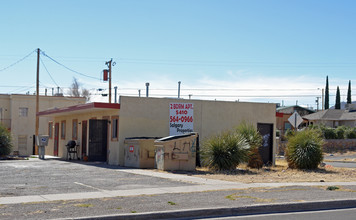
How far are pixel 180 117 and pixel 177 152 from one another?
16.2 ft

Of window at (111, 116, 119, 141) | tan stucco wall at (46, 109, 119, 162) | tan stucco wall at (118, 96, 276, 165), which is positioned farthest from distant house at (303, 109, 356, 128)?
window at (111, 116, 119, 141)

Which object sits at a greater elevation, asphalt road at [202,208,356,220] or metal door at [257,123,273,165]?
metal door at [257,123,273,165]

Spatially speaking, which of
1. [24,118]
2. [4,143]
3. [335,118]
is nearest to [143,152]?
[4,143]

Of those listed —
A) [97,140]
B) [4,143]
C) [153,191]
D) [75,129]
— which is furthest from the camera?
[4,143]

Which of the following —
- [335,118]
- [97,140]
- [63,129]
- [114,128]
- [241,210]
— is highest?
[335,118]

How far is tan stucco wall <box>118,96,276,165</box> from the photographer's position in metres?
23.2

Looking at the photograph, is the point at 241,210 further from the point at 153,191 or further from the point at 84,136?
the point at 84,136

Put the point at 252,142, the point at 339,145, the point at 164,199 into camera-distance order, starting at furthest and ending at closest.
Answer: the point at 339,145
the point at 252,142
the point at 164,199

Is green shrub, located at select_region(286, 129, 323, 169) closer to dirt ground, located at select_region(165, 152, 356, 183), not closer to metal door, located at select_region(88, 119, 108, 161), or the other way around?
dirt ground, located at select_region(165, 152, 356, 183)

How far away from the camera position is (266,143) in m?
25.6

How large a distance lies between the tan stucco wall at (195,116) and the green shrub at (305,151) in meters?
5.03

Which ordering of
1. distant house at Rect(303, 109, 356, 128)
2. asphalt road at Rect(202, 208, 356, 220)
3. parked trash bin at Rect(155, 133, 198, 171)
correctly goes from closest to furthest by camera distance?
1. asphalt road at Rect(202, 208, 356, 220)
2. parked trash bin at Rect(155, 133, 198, 171)
3. distant house at Rect(303, 109, 356, 128)

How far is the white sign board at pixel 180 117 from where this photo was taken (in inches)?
957

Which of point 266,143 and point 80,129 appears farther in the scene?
point 80,129
